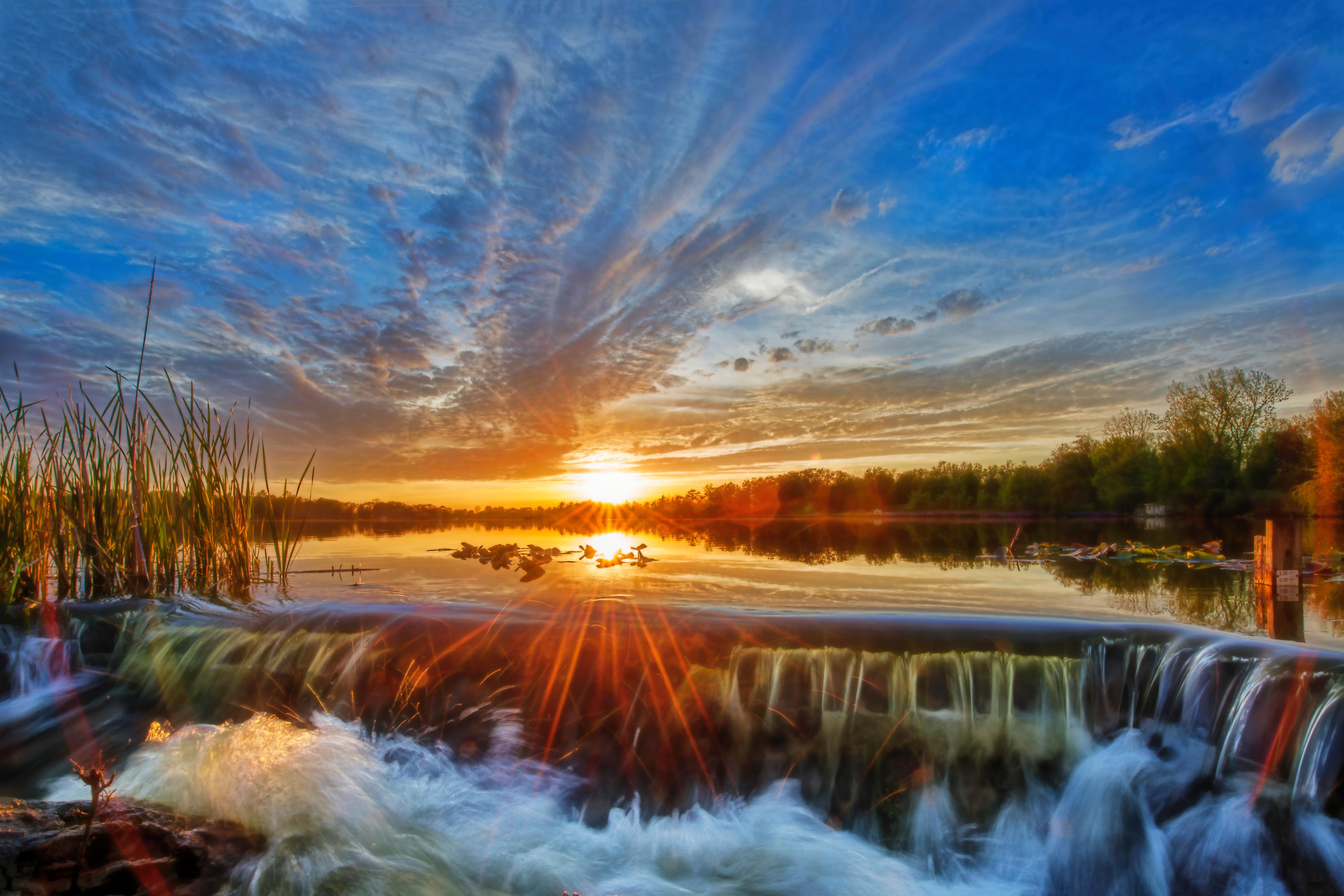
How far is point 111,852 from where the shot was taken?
272 centimetres

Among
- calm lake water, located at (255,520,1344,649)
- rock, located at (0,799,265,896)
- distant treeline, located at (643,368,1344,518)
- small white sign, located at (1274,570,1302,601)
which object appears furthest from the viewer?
distant treeline, located at (643,368,1344,518)

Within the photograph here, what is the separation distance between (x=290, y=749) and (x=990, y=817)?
498 centimetres

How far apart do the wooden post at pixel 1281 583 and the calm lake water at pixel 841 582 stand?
172 millimetres

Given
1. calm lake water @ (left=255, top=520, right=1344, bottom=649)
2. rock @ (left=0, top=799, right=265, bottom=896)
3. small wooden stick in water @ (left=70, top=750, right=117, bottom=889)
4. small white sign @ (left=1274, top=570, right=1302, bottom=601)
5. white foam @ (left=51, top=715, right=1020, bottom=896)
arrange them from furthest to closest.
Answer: calm lake water @ (left=255, top=520, right=1344, bottom=649) < small white sign @ (left=1274, top=570, right=1302, bottom=601) < white foam @ (left=51, top=715, right=1020, bottom=896) < rock @ (left=0, top=799, right=265, bottom=896) < small wooden stick in water @ (left=70, top=750, right=117, bottom=889)

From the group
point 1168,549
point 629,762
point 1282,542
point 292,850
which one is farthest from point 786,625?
point 1168,549

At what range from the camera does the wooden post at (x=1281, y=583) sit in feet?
20.0

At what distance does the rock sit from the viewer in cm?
252

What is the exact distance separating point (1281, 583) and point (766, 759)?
6.48 meters

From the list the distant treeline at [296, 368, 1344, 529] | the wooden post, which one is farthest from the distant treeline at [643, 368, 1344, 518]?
the wooden post

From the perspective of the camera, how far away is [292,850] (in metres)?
3.37

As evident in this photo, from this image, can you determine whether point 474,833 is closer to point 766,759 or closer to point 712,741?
point 712,741

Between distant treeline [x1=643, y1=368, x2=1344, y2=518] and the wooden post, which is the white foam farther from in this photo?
distant treeline [x1=643, y1=368, x2=1344, y2=518]

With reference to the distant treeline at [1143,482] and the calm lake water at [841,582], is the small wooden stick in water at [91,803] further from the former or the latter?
the distant treeline at [1143,482]

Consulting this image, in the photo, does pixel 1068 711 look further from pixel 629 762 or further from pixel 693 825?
pixel 629 762
